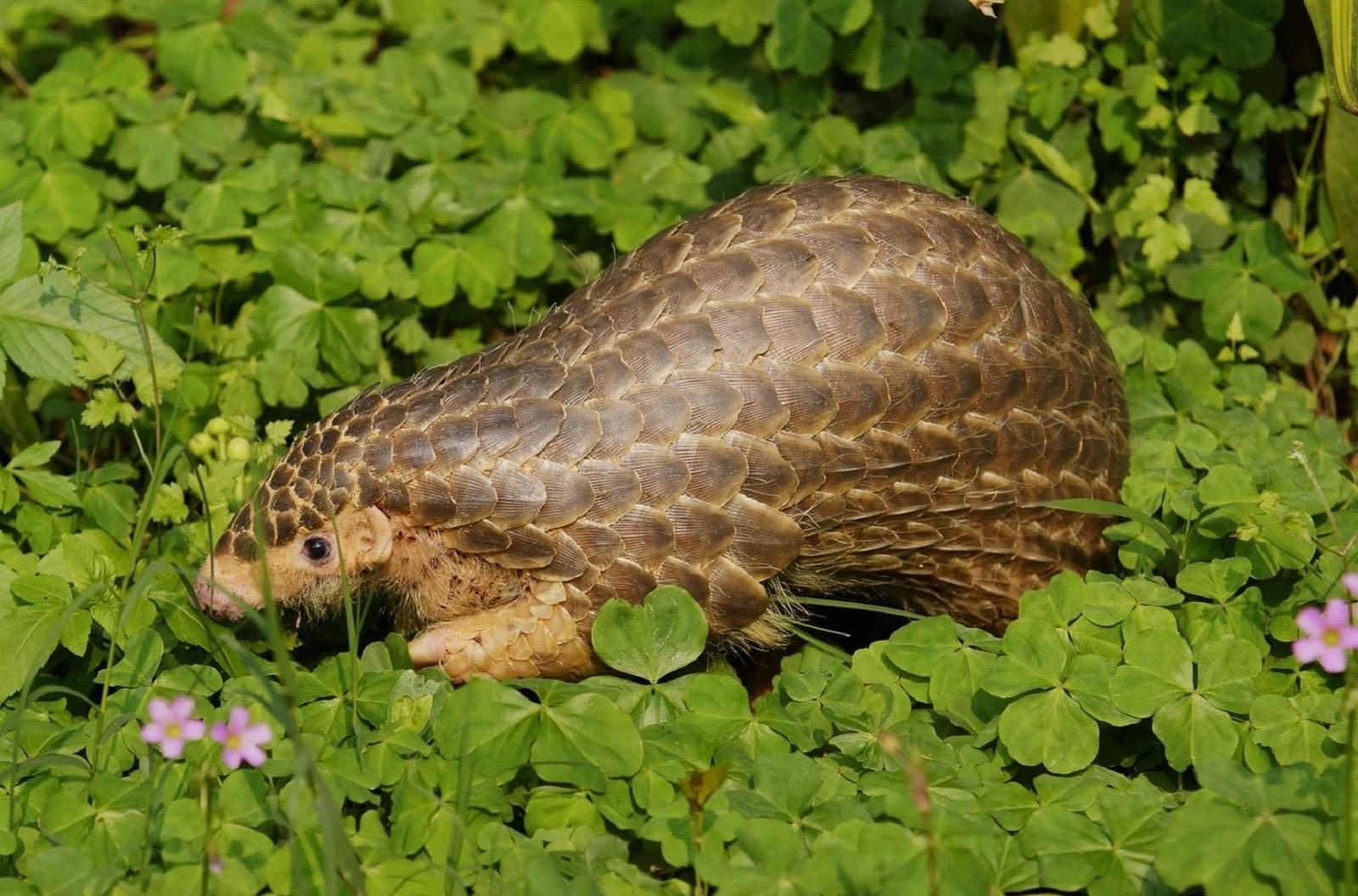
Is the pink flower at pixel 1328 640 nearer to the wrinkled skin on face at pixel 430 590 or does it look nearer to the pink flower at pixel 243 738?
the wrinkled skin on face at pixel 430 590

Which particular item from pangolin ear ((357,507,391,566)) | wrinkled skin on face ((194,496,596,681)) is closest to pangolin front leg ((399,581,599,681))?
wrinkled skin on face ((194,496,596,681))

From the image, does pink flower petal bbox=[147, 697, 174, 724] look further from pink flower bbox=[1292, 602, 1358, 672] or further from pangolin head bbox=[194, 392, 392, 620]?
pink flower bbox=[1292, 602, 1358, 672]

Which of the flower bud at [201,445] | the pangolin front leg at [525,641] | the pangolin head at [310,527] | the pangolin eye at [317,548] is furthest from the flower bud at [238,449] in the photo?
the pangolin front leg at [525,641]

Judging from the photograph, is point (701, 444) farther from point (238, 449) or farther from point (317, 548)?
point (238, 449)

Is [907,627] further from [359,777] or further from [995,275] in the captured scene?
[359,777]

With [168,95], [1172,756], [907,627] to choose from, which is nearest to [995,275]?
[907,627]

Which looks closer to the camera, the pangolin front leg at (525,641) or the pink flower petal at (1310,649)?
the pink flower petal at (1310,649)

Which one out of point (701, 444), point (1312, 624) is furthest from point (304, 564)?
point (1312, 624)
